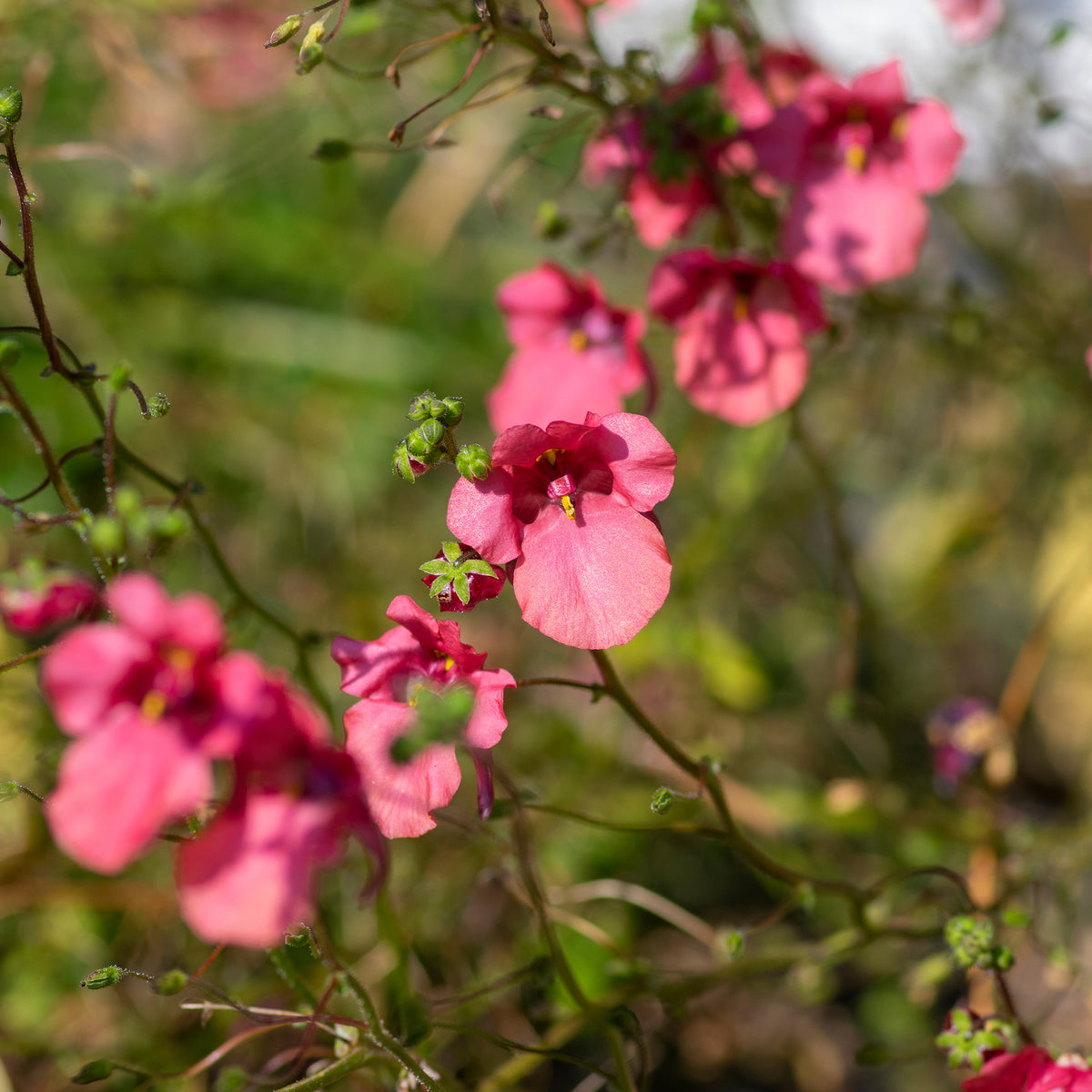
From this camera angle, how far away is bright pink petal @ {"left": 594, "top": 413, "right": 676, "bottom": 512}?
877mm

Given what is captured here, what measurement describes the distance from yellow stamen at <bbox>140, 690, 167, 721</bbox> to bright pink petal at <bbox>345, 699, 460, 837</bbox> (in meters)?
0.24

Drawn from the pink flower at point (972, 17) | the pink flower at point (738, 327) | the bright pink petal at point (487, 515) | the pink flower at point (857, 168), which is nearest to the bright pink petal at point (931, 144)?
the pink flower at point (857, 168)

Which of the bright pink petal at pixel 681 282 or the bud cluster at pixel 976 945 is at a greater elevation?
the bright pink petal at pixel 681 282

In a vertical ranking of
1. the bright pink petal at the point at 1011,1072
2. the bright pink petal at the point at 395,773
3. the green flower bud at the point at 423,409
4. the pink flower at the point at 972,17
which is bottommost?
the bright pink petal at the point at 1011,1072

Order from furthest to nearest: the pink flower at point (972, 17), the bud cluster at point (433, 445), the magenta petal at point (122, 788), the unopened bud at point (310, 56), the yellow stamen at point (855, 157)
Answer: the pink flower at point (972, 17), the yellow stamen at point (855, 157), the unopened bud at point (310, 56), the bud cluster at point (433, 445), the magenta petal at point (122, 788)

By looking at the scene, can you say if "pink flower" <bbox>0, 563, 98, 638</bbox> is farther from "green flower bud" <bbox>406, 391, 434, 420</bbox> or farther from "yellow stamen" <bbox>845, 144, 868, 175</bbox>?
"yellow stamen" <bbox>845, 144, 868, 175</bbox>

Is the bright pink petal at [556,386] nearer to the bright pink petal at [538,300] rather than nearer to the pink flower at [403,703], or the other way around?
the bright pink petal at [538,300]

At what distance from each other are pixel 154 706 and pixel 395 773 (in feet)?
→ 0.94

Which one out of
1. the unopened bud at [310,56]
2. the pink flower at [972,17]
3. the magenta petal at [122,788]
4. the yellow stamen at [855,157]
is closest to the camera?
the magenta petal at [122,788]

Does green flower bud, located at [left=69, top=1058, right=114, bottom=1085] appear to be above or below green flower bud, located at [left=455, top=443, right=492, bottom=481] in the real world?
below

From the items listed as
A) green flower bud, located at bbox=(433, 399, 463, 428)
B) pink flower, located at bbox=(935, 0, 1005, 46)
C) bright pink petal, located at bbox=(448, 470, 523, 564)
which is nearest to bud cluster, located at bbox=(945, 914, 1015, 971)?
bright pink petal, located at bbox=(448, 470, 523, 564)

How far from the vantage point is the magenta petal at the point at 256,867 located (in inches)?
24.0

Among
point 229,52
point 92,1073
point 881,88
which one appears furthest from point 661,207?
point 229,52

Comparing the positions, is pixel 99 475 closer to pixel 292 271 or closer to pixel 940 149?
pixel 292 271
